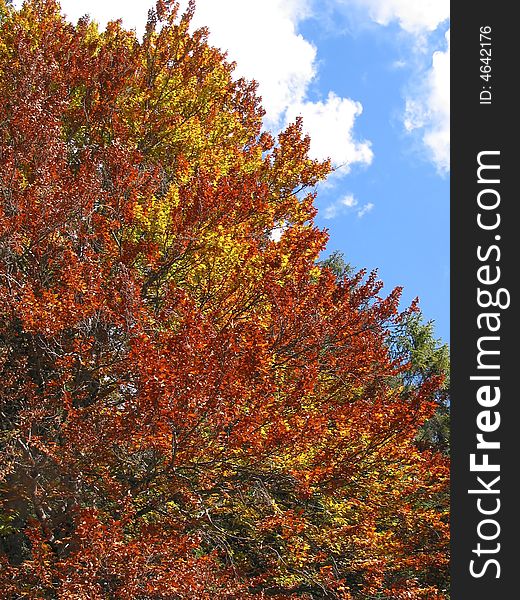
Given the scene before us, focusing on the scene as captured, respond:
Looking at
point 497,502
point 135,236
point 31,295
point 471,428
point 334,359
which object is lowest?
point 497,502

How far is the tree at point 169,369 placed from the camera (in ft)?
20.9

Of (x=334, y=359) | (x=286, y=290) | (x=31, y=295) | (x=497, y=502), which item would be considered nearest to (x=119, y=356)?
(x=31, y=295)

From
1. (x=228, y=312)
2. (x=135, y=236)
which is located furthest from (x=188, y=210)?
(x=228, y=312)

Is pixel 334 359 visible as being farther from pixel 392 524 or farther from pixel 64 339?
pixel 64 339

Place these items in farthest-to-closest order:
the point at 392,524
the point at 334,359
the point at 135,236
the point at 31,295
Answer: the point at 392,524, the point at 334,359, the point at 135,236, the point at 31,295

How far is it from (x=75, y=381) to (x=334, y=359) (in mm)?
4259

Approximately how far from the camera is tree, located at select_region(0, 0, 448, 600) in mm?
6379

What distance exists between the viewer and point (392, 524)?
10.9 m

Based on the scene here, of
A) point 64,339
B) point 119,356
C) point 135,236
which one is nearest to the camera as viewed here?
point 119,356

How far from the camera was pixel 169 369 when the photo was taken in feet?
19.6

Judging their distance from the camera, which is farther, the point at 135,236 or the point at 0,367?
the point at 135,236

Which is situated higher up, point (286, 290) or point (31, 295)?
point (286, 290)

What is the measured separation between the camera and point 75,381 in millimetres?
7996

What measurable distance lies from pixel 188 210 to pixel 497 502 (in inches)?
208
